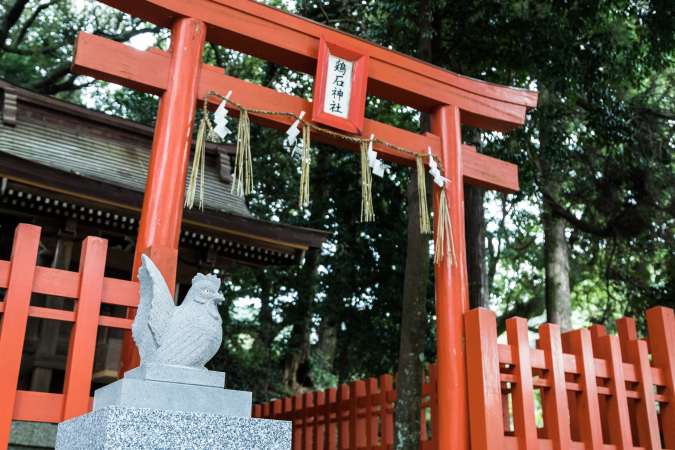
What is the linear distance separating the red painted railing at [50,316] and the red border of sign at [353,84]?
1788mm

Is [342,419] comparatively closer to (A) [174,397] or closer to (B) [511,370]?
(B) [511,370]

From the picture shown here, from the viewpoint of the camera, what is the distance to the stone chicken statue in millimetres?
2395

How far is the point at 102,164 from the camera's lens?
26.1 feet

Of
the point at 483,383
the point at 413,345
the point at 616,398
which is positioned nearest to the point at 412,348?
the point at 413,345

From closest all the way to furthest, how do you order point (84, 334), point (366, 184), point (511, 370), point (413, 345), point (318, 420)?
point (84, 334) → point (511, 370) → point (366, 184) → point (413, 345) → point (318, 420)

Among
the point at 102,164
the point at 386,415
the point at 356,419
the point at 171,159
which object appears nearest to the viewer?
the point at 171,159

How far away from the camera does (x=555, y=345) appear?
388 centimetres

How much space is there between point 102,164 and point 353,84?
4961 mm

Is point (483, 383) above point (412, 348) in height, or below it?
below

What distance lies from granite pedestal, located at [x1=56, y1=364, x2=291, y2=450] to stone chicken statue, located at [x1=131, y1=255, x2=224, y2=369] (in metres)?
0.07

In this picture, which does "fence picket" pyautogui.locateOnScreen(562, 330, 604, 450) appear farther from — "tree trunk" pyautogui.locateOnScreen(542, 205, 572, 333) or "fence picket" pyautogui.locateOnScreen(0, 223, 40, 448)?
"tree trunk" pyautogui.locateOnScreen(542, 205, 572, 333)

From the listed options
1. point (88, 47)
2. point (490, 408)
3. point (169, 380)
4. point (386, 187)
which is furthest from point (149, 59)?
point (386, 187)

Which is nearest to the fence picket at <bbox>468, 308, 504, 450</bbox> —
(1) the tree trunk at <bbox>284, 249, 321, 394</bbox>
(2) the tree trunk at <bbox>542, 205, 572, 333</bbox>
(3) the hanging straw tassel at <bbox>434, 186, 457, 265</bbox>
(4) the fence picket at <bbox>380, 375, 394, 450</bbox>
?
(3) the hanging straw tassel at <bbox>434, 186, 457, 265</bbox>

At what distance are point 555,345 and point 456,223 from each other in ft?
3.64
